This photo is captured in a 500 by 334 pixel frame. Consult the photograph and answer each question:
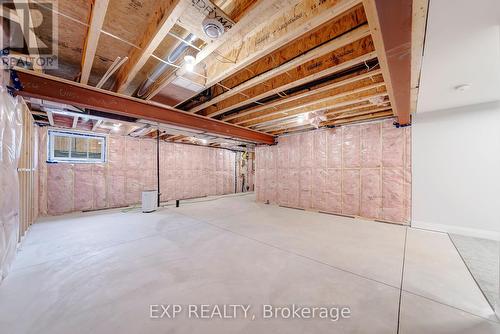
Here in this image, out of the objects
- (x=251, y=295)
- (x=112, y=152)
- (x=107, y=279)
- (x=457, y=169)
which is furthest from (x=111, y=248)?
(x=457, y=169)

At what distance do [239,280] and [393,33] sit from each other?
2.46 m

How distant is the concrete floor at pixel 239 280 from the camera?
1358mm

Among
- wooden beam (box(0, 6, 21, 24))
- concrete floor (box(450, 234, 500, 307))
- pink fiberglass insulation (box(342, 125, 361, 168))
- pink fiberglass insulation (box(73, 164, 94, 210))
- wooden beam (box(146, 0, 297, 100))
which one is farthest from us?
pink fiberglass insulation (box(73, 164, 94, 210))

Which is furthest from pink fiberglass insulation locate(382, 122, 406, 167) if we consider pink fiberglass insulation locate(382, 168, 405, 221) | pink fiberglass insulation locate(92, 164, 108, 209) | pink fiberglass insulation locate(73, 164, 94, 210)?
pink fiberglass insulation locate(73, 164, 94, 210)

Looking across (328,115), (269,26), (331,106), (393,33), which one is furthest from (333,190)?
(269,26)

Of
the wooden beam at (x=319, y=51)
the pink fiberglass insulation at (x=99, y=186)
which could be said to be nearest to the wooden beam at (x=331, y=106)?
the wooden beam at (x=319, y=51)

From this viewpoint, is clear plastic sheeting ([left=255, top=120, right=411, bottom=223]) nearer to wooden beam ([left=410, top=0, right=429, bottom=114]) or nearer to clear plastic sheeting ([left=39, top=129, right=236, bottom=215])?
wooden beam ([left=410, top=0, right=429, bottom=114])

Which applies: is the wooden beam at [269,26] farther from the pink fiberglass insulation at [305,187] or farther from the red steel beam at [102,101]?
the pink fiberglass insulation at [305,187]

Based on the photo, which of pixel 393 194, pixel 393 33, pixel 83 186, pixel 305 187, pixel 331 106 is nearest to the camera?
pixel 393 33

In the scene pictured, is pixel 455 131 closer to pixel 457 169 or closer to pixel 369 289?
pixel 457 169

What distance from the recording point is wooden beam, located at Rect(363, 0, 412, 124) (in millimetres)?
1151

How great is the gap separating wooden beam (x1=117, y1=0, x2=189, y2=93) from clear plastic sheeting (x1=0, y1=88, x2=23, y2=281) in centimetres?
128

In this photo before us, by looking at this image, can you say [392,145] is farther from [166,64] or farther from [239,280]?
[166,64]

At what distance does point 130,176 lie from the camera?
236 inches
